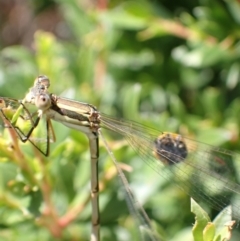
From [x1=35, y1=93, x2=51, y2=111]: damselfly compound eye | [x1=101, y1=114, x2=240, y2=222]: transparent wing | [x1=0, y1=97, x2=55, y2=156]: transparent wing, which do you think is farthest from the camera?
[x1=101, y1=114, x2=240, y2=222]: transparent wing

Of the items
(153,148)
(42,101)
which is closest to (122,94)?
(153,148)

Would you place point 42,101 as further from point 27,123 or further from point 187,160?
point 187,160

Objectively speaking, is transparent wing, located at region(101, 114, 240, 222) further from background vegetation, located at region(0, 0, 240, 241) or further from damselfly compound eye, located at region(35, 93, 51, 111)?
damselfly compound eye, located at region(35, 93, 51, 111)

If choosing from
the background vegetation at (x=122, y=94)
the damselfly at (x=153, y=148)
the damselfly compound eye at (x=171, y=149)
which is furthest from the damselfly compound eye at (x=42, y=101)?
the damselfly compound eye at (x=171, y=149)

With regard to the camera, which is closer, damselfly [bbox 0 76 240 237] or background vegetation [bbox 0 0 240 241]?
damselfly [bbox 0 76 240 237]

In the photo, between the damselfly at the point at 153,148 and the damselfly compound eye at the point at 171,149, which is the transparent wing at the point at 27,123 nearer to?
the damselfly at the point at 153,148

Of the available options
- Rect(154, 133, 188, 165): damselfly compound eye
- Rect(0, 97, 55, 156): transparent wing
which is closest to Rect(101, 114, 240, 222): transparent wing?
Rect(154, 133, 188, 165): damselfly compound eye

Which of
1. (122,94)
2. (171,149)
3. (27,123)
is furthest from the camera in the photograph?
(122,94)

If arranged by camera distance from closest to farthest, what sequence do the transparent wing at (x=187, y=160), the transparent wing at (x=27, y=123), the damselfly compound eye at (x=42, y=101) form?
the transparent wing at (x=27, y=123) < the damselfly compound eye at (x=42, y=101) < the transparent wing at (x=187, y=160)
